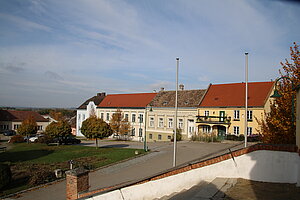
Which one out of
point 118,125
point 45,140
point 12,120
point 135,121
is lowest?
point 45,140

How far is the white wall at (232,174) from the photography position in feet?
26.0

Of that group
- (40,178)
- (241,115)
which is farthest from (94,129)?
(241,115)

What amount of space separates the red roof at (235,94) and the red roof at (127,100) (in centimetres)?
1353

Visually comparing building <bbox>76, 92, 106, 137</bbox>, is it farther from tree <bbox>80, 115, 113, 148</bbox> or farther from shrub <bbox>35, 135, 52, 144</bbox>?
tree <bbox>80, 115, 113, 148</bbox>

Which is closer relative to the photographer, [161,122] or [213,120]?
[213,120]

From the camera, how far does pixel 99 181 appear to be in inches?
632

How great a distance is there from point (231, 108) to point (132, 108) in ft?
66.9

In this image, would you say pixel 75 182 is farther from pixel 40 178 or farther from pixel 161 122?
pixel 161 122

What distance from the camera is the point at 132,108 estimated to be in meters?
48.6

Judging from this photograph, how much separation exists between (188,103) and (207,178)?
3200 centimetres

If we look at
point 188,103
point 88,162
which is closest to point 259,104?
point 188,103

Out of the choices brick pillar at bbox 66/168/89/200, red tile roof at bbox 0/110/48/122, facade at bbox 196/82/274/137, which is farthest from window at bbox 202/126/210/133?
red tile roof at bbox 0/110/48/122

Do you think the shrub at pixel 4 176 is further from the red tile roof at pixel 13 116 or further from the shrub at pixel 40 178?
the red tile roof at pixel 13 116

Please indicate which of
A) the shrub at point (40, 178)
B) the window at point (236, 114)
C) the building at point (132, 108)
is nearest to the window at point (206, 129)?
the window at point (236, 114)
